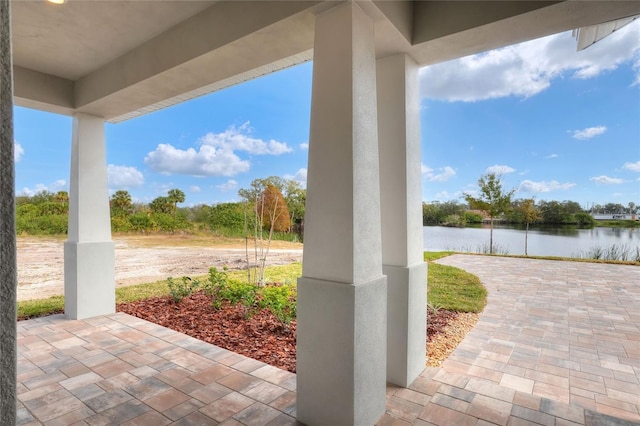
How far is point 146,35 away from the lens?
327cm

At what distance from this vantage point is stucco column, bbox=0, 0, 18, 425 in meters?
0.58

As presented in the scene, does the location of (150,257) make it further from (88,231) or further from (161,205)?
(88,231)

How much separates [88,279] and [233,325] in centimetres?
208

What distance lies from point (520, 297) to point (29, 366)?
7149 mm

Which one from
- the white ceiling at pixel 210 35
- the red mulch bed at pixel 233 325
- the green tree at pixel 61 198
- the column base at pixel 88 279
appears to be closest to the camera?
the white ceiling at pixel 210 35

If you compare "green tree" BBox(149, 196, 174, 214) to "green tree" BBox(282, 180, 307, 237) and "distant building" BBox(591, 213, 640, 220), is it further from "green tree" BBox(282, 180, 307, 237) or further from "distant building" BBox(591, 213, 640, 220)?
"distant building" BBox(591, 213, 640, 220)

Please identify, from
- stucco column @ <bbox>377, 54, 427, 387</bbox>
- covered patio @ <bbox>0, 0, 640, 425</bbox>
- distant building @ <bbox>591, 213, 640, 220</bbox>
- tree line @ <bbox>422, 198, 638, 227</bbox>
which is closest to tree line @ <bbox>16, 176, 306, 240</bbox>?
covered patio @ <bbox>0, 0, 640, 425</bbox>

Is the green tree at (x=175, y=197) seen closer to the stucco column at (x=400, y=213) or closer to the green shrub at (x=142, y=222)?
the green shrub at (x=142, y=222)

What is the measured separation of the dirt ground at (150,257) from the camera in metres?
7.07

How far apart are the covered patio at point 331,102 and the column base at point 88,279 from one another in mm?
411

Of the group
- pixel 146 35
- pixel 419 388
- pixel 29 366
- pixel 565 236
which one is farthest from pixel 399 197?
pixel 565 236

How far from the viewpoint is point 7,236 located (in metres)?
0.59

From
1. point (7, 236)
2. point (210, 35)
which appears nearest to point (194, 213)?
point (210, 35)

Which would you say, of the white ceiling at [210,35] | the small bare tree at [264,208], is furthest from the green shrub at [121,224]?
the white ceiling at [210,35]
